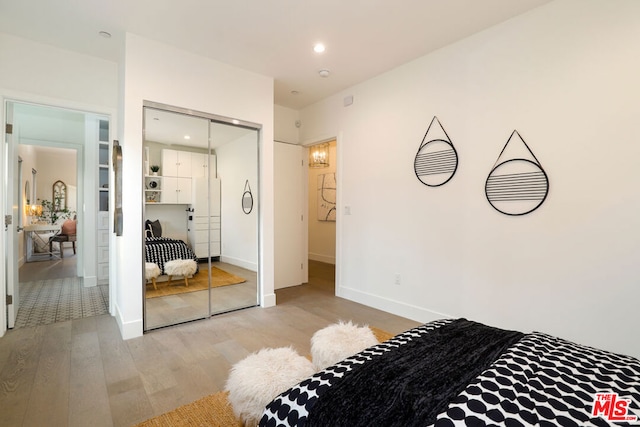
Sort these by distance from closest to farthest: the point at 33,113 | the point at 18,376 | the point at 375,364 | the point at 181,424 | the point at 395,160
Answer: the point at 375,364
the point at 181,424
the point at 18,376
the point at 395,160
the point at 33,113

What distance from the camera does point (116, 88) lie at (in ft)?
11.3

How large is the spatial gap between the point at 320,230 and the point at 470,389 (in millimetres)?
6320

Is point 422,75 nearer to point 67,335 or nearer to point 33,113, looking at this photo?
point 67,335

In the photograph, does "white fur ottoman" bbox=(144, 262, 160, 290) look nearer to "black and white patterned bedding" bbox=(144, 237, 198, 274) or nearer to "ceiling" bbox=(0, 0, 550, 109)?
"black and white patterned bedding" bbox=(144, 237, 198, 274)

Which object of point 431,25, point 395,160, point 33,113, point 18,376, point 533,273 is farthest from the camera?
point 33,113

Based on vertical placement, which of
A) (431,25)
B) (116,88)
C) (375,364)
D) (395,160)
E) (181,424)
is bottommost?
(181,424)

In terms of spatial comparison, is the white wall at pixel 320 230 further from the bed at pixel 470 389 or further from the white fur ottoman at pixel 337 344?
the bed at pixel 470 389

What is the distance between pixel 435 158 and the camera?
10.5ft

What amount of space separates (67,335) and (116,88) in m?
2.64

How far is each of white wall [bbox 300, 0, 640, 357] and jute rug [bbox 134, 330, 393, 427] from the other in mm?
2224

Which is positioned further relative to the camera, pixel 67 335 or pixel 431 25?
pixel 67 335

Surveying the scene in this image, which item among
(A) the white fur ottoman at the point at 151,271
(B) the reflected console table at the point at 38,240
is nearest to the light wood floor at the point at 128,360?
(A) the white fur ottoman at the point at 151,271

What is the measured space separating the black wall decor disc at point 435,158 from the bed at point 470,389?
6.50 feet

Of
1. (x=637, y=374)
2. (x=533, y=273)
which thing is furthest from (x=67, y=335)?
(x=533, y=273)
